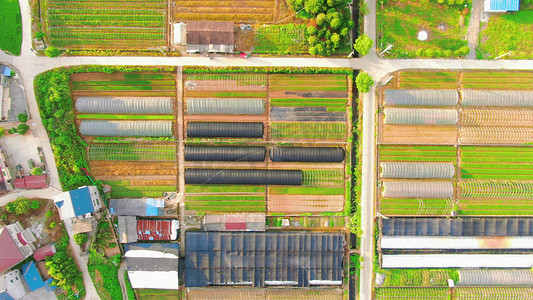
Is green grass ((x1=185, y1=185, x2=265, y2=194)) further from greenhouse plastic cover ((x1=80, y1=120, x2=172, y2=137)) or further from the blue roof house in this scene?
the blue roof house

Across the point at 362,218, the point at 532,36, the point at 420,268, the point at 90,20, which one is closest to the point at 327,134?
the point at 362,218

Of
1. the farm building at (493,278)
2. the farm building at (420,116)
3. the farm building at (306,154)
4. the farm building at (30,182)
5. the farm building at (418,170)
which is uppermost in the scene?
the farm building at (420,116)

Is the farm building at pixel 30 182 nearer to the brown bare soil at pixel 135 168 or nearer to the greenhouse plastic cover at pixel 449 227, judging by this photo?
the brown bare soil at pixel 135 168

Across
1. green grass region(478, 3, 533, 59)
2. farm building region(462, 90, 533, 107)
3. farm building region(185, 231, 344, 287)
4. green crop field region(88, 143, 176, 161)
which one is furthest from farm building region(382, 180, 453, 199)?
green crop field region(88, 143, 176, 161)

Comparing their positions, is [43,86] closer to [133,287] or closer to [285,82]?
[133,287]

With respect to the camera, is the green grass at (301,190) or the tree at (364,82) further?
the green grass at (301,190)

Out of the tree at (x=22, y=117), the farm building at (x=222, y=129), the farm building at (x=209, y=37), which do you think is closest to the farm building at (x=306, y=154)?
the farm building at (x=222, y=129)
